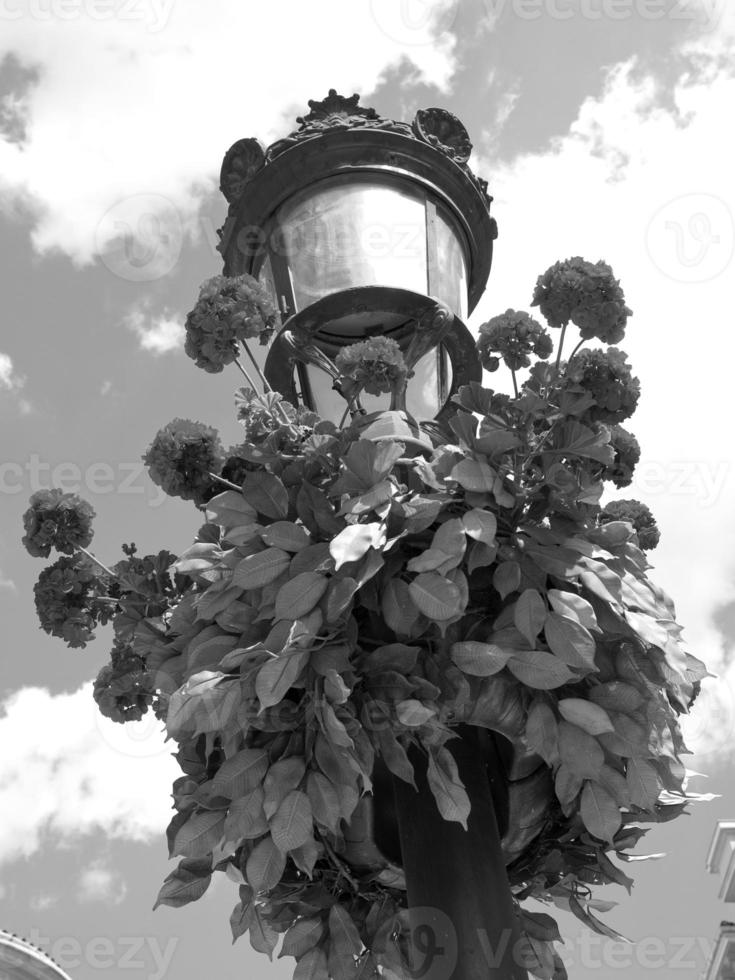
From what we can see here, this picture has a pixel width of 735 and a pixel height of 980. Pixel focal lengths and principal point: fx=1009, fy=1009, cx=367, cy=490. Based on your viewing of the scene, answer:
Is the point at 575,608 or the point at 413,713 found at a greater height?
the point at 575,608

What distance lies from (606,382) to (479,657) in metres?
0.84

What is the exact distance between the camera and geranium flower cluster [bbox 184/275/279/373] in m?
2.62

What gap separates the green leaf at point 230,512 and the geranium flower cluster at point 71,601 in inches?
26.6

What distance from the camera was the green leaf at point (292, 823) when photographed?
1999 mm

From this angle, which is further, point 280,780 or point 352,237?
point 352,237

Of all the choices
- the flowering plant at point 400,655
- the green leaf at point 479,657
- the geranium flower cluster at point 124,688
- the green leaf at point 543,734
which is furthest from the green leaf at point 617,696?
the geranium flower cluster at point 124,688

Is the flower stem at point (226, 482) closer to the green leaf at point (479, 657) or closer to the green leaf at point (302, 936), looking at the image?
Result: the green leaf at point (479, 657)

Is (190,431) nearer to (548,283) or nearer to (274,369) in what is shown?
(274,369)

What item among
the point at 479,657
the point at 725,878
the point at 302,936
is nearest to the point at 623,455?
the point at 479,657

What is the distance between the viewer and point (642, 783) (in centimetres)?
215

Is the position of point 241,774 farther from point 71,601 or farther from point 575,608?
point 71,601

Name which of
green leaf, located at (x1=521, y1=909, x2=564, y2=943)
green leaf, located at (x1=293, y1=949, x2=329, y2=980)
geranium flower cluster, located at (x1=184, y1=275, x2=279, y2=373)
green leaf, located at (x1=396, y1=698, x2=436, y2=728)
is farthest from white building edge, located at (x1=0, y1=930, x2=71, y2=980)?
green leaf, located at (x1=396, y1=698, x2=436, y2=728)

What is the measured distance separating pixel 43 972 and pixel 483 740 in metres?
13.0

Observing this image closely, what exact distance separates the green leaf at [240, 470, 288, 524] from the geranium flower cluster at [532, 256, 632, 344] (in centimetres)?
86
